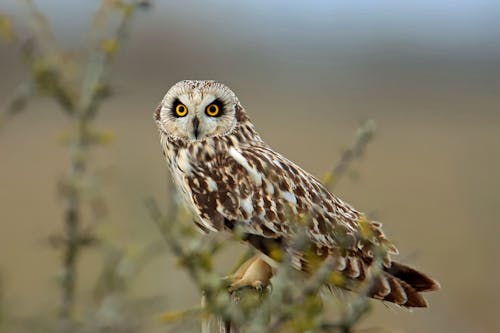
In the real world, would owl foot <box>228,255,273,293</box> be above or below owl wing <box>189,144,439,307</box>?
below

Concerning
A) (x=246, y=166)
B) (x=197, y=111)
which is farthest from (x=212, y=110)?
(x=246, y=166)

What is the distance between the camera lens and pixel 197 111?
3154 mm

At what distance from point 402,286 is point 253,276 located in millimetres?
459

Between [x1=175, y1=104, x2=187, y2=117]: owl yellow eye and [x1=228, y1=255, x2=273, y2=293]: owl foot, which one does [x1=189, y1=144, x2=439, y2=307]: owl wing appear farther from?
[x1=175, y1=104, x2=187, y2=117]: owl yellow eye

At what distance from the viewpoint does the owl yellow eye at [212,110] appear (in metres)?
3.18

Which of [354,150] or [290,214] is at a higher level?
[354,150]

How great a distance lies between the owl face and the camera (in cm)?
312

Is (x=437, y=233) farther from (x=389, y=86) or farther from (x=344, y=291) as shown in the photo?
(x=389, y=86)

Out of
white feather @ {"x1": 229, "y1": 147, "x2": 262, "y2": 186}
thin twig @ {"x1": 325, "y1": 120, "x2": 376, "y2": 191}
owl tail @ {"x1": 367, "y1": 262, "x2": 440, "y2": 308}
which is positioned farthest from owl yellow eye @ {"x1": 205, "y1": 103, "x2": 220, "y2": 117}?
owl tail @ {"x1": 367, "y1": 262, "x2": 440, "y2": 308}

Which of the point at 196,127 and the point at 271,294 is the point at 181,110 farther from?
the point at 271,294

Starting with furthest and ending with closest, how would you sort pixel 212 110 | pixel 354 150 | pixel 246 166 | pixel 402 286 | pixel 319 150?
pixel 319 150
pixel 246 166
pixel 212 110
pixel 402 286
pixel 354 150

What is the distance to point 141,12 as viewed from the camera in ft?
10.8

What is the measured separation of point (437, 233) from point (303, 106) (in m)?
11.6

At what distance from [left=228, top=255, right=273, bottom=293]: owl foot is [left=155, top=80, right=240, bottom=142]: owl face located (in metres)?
0.41
